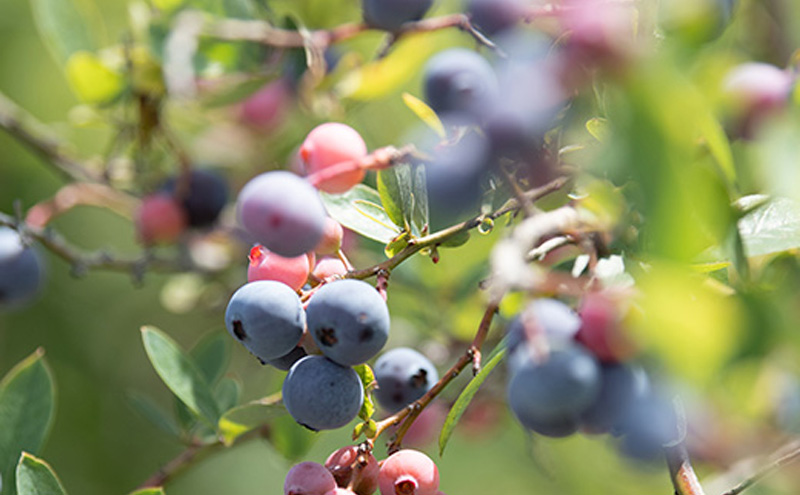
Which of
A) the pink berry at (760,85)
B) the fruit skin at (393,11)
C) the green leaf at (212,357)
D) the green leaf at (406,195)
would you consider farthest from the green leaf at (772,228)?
the green leaf at (212,357)

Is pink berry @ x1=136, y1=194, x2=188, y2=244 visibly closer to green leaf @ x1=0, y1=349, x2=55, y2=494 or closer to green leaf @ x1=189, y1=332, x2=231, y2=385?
green leaf @ x1=189, y1=332, x2=231, y2=385

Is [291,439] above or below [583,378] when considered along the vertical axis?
below

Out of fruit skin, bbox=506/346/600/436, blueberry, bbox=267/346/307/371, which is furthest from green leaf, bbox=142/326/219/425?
fruit skin, bbox=506/346/600/436

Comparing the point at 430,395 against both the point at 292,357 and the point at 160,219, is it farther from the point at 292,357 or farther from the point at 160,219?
the point at 160,219

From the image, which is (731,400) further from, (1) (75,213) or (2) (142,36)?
(1) (75,213)

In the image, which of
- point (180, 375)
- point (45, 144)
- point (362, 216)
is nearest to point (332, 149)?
point (362, 216)

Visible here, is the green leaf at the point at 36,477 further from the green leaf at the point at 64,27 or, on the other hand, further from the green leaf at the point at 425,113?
the green leaf at the point at 64,27

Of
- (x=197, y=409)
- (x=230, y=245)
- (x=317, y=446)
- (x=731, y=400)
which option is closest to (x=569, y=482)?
(x=317, y=446)
